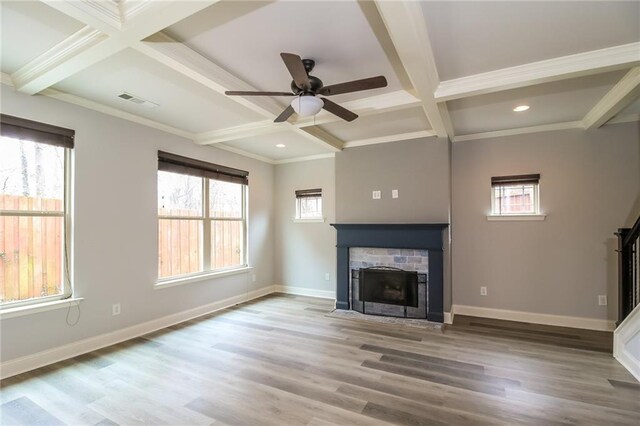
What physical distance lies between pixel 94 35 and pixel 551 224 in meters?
5.28

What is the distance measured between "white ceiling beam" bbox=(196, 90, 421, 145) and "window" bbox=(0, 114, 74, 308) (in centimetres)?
167

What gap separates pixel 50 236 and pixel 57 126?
3.67ft

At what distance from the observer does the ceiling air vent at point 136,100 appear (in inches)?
123

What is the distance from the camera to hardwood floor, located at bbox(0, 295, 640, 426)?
7.11 ft

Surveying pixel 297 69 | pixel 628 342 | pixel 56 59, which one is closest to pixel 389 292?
pixel 628 342

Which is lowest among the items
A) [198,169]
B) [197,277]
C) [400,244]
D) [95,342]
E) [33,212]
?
[95,342]

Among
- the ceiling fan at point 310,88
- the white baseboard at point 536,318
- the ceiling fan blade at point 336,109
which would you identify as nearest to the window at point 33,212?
the ceiling fan at point 310,88

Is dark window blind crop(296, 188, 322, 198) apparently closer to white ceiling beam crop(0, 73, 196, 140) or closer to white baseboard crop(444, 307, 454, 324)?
white ceiling beam crop(0, 73, 196, 140)

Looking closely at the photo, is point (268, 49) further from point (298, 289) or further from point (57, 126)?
point (298, 289)

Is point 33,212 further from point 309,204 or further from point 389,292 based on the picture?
point 389,292

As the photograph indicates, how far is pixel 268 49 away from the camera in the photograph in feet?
7.70

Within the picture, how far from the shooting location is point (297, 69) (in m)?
2.10

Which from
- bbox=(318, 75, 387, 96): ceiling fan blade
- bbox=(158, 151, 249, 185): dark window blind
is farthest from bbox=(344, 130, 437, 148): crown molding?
bbox=(318, 75, 387, 96): ceiling fan blade

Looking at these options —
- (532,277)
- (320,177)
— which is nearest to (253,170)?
(320,177)
